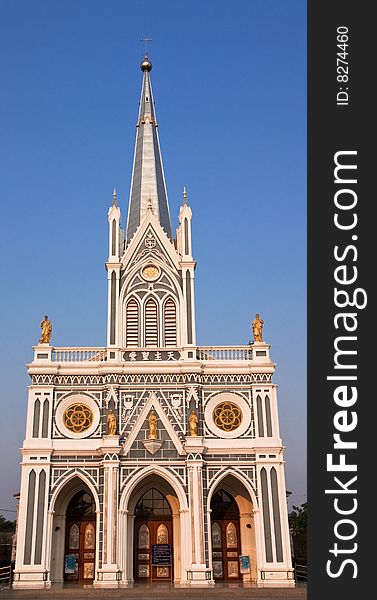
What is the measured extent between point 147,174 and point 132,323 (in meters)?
8.85

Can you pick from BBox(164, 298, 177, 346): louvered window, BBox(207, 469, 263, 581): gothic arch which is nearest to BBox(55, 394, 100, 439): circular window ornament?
BBox(164, 298, 177, 346): louvered window

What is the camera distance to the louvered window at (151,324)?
101ft

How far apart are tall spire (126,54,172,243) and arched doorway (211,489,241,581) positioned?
12.8 metres

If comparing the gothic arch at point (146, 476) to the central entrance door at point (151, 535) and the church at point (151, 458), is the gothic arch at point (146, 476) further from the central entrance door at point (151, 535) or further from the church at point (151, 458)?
the central entrance door at point (151, 535)

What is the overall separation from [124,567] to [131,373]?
7.72m

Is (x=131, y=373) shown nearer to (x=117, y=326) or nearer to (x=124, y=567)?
(x=117, y=326)

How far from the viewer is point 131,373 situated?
29594mm

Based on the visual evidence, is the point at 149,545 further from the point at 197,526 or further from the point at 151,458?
the point at 151,458

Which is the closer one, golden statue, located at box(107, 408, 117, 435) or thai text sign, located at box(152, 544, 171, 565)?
golden statue, located at box(107, 408, 117, 435)

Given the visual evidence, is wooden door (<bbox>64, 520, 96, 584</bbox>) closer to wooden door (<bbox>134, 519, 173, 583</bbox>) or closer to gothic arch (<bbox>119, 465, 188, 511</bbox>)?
wooden door (<bbox>134, 519, 173, 583</bbox>)

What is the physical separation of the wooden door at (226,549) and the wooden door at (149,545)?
1921 millimetres

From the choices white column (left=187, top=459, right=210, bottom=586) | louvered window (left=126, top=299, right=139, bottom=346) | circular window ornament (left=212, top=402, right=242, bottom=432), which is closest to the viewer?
white column (left=187, top=459, right=210, bottom=586)

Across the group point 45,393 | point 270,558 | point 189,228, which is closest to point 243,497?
point 270,558

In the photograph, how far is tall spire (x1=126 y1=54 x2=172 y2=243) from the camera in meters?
34.1
